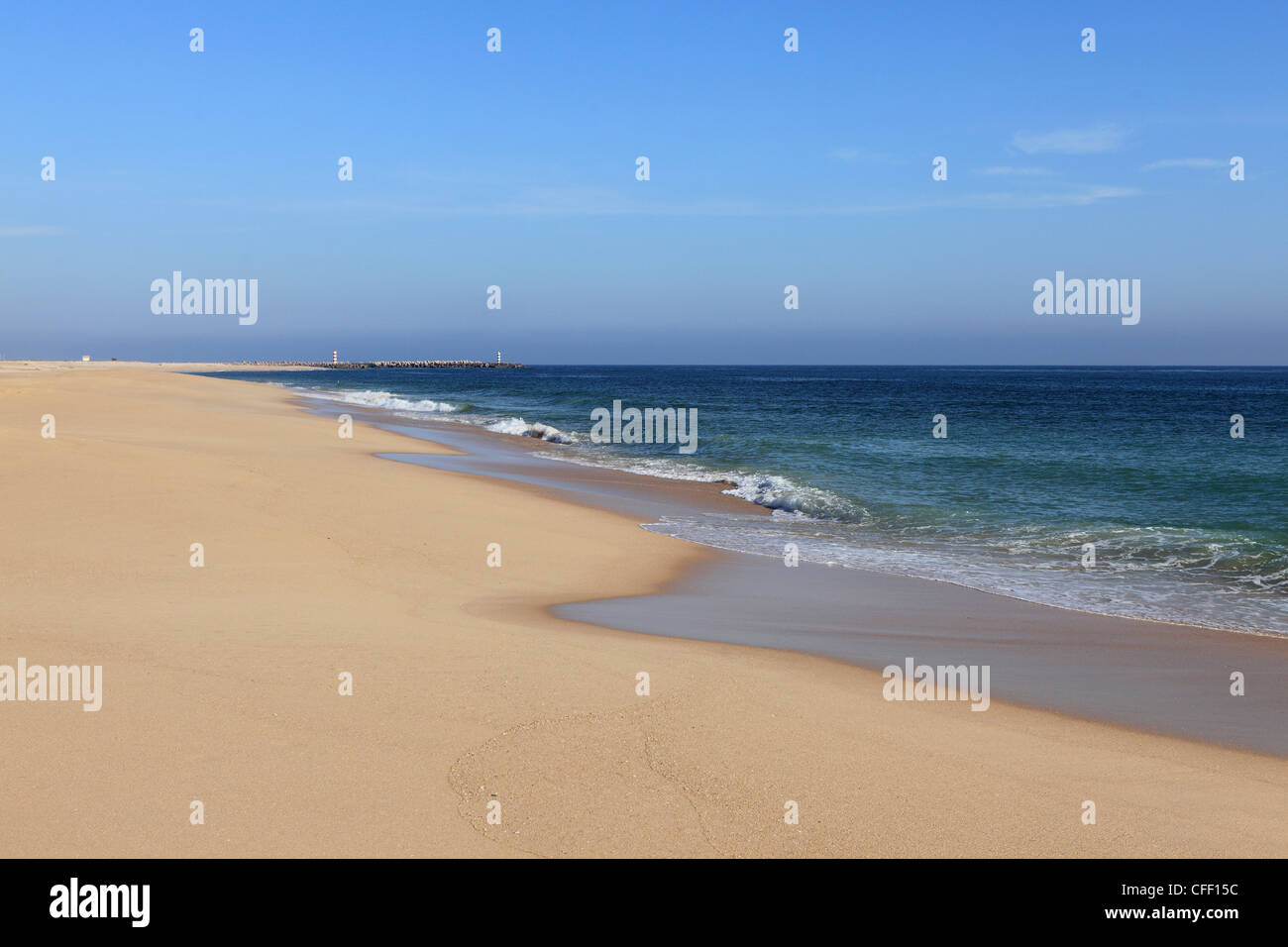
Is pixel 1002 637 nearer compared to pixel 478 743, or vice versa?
pixel 478 743

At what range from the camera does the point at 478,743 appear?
4.96 m

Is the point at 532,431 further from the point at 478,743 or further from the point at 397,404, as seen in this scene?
the point at 478,743

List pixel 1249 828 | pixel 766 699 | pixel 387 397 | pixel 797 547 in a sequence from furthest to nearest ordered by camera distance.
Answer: pixel 387 397, pixel 797 547, pixel 766 699, pixel 1249 828

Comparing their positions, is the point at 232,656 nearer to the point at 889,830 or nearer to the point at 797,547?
the point at 889,830

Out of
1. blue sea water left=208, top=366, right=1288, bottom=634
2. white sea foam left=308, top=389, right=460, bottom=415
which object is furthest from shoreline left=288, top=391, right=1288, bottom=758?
white sea foam left=308, top=389, right=460, bottom=415

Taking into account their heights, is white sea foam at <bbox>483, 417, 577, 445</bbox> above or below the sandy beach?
above

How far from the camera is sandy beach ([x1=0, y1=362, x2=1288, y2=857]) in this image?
411 cm

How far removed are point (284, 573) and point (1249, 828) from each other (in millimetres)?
7849

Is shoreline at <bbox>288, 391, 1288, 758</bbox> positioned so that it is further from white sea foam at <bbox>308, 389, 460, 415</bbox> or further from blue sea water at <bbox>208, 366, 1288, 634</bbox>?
white sea foam at <bbox>308, 389, 460, 415</bbox>

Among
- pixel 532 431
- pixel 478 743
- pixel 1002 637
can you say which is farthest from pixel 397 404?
pixel 478 743

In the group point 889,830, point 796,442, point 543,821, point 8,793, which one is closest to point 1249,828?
point 889,830

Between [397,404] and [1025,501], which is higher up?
[397,404]

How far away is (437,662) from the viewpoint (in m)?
6.33

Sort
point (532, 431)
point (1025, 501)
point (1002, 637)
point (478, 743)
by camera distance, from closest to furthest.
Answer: point (478, 743), point (1002, 637), point (1025, 501), point (532, 431)
